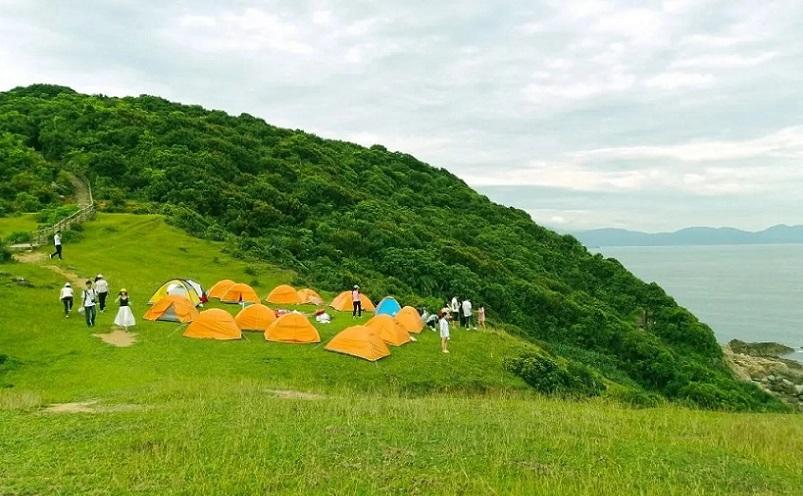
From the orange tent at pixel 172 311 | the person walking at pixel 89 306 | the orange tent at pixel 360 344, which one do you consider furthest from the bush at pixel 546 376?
the person walking at pixel 89 306

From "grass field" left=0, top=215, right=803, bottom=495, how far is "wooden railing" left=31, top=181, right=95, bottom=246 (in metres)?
16.4

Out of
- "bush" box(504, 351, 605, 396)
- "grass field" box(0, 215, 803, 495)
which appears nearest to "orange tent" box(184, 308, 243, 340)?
"grass field" box(0, 215, 803, 495)

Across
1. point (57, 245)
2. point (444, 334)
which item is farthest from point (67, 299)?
point (444, 334)

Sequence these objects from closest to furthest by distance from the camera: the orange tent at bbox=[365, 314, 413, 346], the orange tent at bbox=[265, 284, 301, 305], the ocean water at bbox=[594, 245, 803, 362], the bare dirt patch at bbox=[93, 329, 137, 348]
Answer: the bare dirt patch at bbox=[93, 329, 137, 348] → the orange tent at bbox=[365, 314, 413, 346] → the orange tent at bbox=[265, 284, 301, 305] → the ocean water at bbox=[594, 245, 803, 362]

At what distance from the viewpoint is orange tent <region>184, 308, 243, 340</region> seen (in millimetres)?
25656

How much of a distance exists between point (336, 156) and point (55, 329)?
72.0 metres

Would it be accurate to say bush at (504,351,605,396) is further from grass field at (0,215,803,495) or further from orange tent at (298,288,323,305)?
orange tent at (298,288,323,305)

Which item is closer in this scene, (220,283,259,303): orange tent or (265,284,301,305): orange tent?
(220,283,259,303): orange tent

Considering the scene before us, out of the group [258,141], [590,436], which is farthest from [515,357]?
[258,141]

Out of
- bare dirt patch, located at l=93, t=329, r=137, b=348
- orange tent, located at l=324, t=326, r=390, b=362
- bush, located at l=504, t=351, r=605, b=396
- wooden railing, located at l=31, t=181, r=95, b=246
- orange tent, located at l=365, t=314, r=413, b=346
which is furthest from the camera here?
wooden railing, located at l=31, t=181, r=95, b=246

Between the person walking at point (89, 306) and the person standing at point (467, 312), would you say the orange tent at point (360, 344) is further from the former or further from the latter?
the person walking at point (89, 306)

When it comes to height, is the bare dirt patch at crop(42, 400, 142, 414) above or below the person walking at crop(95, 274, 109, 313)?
below

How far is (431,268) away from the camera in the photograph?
53531 millimetres

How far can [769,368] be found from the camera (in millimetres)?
63625
